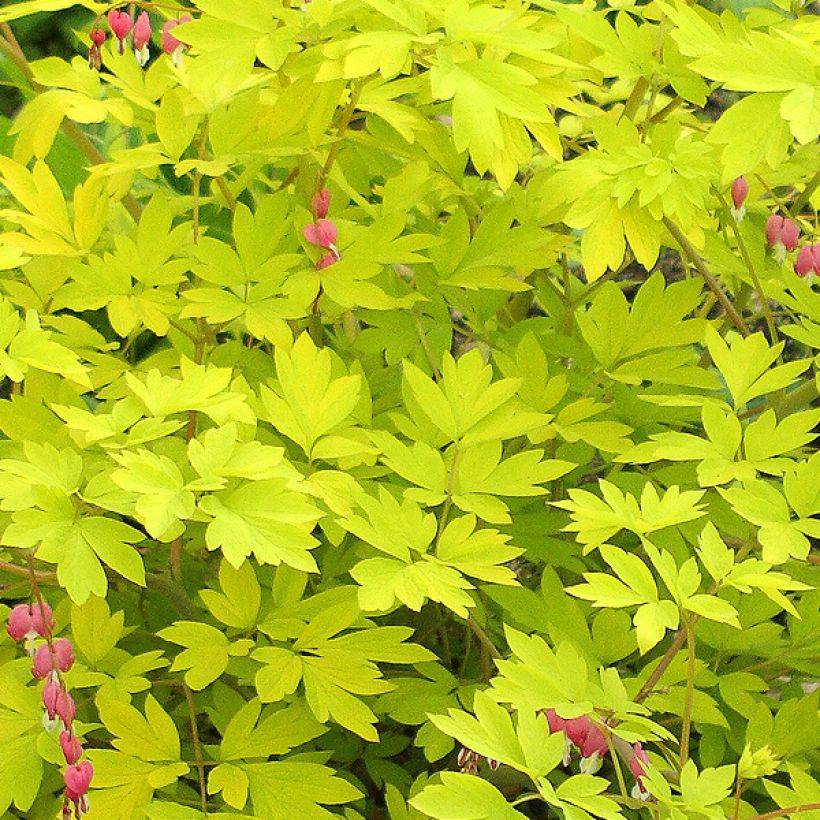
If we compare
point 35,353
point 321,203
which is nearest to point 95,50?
point 321,203

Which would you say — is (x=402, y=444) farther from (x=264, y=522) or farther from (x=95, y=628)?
(x=95, y=628)

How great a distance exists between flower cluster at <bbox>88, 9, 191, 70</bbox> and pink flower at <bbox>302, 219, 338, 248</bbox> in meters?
0.25

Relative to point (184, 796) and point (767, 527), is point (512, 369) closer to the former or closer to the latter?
point (767, 527)

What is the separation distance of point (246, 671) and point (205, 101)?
0.56 meters

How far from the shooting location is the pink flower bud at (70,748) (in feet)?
2.82

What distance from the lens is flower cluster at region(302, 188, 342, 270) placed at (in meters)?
A: 1.12

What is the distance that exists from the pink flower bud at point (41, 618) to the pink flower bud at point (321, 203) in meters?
0.46

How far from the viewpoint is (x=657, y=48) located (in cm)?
121

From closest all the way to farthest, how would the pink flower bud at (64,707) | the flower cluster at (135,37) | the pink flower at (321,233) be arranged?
the pink flower bud at (64,707) < the pink flower at (321,233) < the flower cluster at (135,37)

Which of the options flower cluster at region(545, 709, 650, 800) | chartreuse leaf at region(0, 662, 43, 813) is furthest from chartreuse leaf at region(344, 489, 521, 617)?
chartreuse leaf at region(0, 662, 43, 813)

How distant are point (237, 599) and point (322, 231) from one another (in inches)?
14.6

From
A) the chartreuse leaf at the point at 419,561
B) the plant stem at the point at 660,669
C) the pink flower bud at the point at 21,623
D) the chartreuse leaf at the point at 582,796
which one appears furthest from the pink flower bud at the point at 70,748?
the plant stem at the point at 660,669

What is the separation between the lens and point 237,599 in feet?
3.31

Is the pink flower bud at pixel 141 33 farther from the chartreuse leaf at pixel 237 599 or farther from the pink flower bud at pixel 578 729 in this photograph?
the pink flower bud at pixel 578 729
